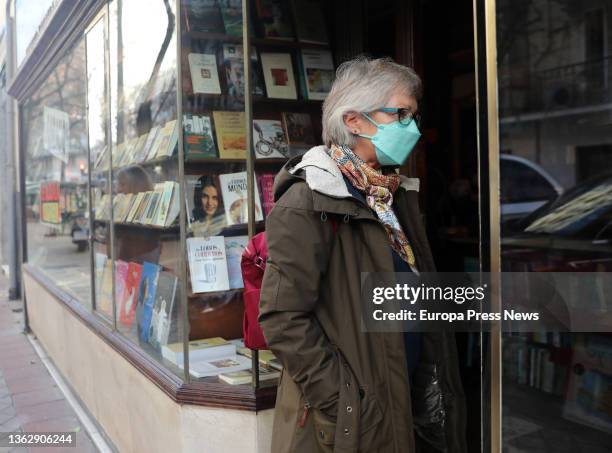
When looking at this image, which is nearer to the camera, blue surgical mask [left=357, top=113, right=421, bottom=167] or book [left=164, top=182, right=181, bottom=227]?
blue surgical mask [left=357, top=113, right=421, bottom=167]

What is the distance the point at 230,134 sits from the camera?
324cm

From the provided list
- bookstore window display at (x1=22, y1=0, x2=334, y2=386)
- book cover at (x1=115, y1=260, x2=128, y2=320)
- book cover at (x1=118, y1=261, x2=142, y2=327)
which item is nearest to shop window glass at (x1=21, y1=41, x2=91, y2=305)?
book cover at (x1=115, y1=260, x2=128, y2=320)

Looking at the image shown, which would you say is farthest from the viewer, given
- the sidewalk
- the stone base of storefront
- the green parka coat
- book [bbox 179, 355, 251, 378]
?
the sidewalk

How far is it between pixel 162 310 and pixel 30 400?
2.33 meters

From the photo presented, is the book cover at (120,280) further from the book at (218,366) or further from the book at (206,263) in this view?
the book at (218,366)

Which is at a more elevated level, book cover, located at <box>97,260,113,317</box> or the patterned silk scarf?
the patterned silk scarf

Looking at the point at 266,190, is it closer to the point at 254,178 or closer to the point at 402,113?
the point at 254,178

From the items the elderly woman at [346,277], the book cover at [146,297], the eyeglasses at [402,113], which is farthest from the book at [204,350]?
the eyeglasses at [402,113]

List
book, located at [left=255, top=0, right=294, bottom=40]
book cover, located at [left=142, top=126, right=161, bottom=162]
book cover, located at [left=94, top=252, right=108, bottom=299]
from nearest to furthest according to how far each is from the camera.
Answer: book, located at [left=255, top=0, right=294, bottom=40] < book cover, located at [left=142, top=126, right=161, bottom=162] < book cover, located at [left=94, top=252, right=108, bottom=299]

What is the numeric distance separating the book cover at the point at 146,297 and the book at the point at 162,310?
0.18 ft

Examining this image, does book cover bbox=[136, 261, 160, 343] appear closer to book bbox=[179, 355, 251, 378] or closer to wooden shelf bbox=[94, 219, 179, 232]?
wooden shelf bbox=[94, 219, 179, 232]

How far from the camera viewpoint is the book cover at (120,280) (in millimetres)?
4371

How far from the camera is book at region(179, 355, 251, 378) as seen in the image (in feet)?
10.00

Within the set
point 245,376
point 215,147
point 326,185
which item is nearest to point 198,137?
point 215,147
